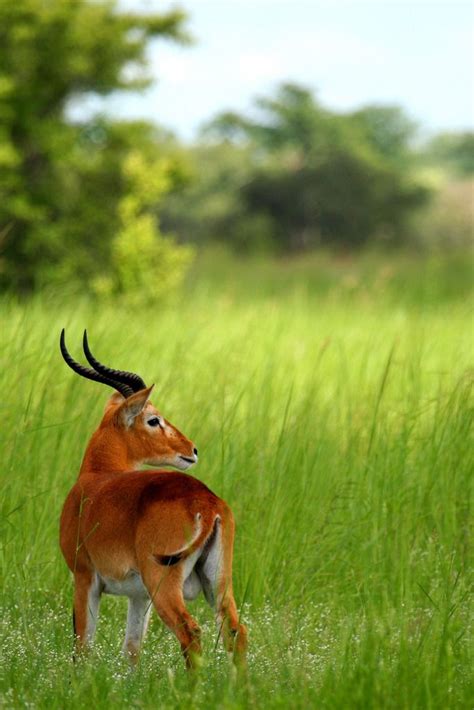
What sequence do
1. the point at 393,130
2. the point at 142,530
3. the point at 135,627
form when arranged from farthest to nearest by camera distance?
1. the point at 393,130
2. the point at 135,627
3. the point at 142,530

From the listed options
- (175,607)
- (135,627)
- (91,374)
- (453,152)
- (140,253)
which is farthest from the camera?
(453,152)

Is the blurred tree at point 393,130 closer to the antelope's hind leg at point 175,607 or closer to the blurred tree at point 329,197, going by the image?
the blurred tree at point 329,197

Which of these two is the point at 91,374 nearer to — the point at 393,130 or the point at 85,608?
the point at 85,608

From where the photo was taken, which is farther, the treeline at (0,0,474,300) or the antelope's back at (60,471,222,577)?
the treeline at (0,0,474,300)

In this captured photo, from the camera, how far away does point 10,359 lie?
21.4 ft

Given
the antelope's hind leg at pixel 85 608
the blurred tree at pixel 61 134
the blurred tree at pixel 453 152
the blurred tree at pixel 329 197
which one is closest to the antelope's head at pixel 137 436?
the antelope's hind leg at pixel 85 608

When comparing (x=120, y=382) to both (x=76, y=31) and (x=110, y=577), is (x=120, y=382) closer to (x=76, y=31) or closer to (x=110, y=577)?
(x=110, y=577)

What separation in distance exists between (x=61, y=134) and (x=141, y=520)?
17366mm

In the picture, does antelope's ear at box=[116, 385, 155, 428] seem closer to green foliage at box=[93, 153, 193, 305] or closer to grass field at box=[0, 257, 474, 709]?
grass field at box=[0, 257, 474, 709]

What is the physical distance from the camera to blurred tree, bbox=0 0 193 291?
2003cm

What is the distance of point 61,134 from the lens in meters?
20.2

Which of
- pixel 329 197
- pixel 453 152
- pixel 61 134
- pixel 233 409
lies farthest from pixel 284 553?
pixel 453 152

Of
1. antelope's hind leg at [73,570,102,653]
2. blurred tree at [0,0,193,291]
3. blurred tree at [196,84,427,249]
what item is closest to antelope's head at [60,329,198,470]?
antelope's hind leg at [73,570,102,653]

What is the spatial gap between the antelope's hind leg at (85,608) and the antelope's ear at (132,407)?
0.54 meters
